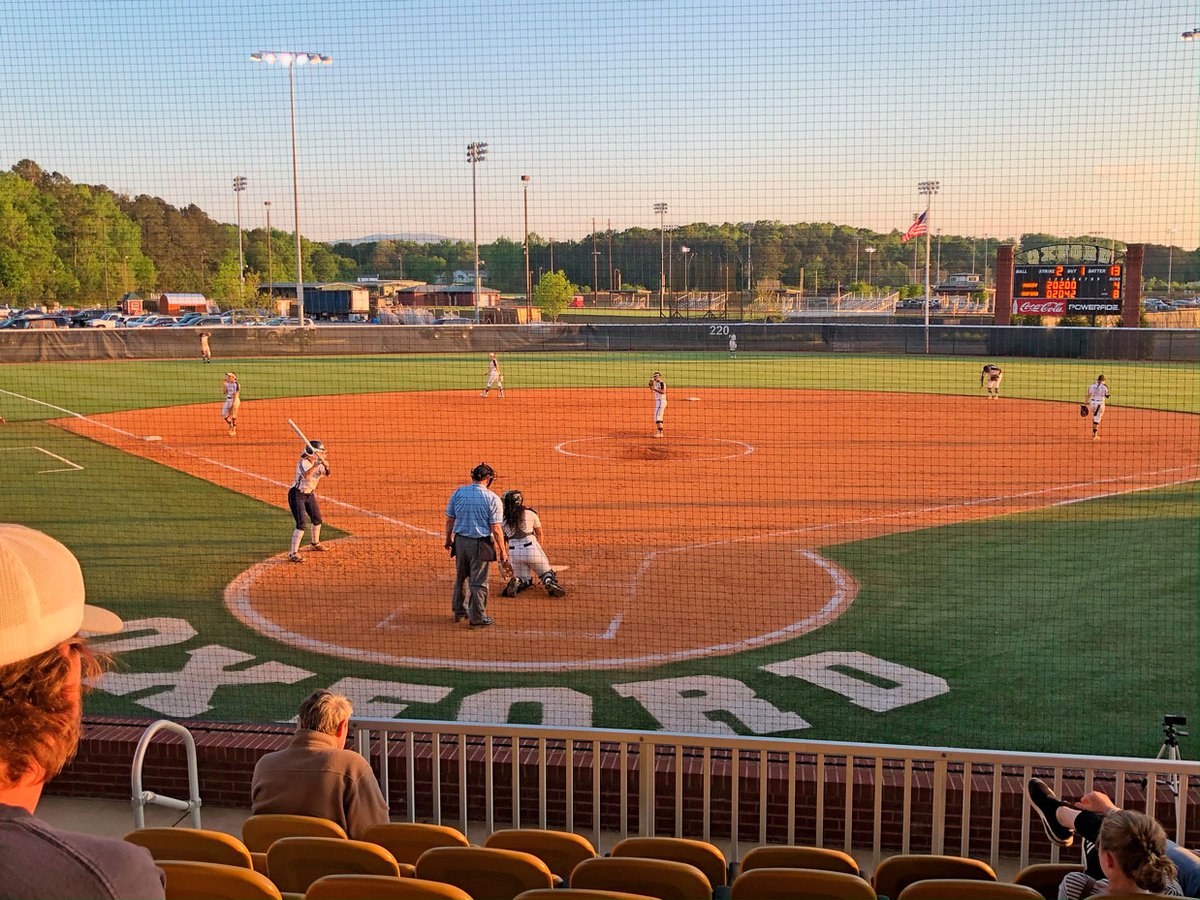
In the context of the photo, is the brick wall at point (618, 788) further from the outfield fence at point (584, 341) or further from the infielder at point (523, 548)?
the outfield fence at point (584, 341)

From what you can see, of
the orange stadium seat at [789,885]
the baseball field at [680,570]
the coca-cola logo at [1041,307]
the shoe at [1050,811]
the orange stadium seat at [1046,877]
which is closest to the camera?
the orange stadium seat at [789,885]

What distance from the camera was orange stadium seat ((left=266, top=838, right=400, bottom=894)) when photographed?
3908mm

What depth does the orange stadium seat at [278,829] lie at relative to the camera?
14.5 feet

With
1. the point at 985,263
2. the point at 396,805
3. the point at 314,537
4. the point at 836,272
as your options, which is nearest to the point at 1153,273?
the point at 985,263

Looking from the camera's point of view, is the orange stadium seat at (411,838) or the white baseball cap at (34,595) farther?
the orange stadium seat at (411,838)

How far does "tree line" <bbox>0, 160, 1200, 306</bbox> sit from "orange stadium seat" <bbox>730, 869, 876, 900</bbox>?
Answer: 2486 centimetres

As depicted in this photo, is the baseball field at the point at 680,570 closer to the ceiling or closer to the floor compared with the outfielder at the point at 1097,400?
closer to the floor

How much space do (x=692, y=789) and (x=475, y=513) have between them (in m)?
4.52

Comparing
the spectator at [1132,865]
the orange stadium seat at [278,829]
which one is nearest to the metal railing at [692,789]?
the orange stadium seat at [278,829]

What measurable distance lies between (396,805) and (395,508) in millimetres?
9953

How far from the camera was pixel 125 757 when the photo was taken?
6957 millimetres

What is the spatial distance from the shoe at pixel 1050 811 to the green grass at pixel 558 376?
28.5 metres

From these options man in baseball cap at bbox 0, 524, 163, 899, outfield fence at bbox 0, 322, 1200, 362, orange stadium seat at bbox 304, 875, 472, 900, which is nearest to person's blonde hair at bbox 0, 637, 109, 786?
man in baseball cap at bbox 0, 524, 163, 899

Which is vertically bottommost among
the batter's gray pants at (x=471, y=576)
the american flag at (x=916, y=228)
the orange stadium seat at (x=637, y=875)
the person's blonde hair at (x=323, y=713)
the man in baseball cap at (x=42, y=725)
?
the batter's gray pants at (x=471, y=576)
